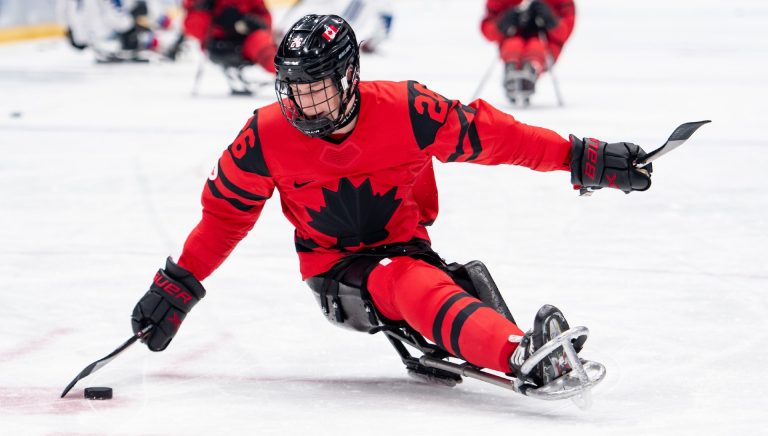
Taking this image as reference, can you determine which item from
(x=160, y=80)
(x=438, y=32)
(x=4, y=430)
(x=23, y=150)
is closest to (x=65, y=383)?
(x=4, y=430)

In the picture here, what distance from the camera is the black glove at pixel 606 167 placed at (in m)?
2.75

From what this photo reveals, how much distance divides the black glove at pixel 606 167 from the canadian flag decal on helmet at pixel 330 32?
1.94ft

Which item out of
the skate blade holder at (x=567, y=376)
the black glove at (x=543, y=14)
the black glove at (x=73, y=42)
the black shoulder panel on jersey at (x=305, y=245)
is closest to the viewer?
the skate blade holder at (x=567, y=376)

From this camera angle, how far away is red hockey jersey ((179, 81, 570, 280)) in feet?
8.94

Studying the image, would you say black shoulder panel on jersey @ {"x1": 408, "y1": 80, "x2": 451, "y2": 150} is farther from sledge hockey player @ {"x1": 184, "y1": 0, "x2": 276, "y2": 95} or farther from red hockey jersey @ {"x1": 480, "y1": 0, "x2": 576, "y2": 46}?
sledge hockey player @ {"x1": 184, "y1": 0, "x2": 276, "y2": 95}

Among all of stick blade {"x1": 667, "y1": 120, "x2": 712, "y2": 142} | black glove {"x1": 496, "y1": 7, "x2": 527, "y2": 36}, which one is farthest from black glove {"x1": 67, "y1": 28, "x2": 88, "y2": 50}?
stick blade {"x1": 667, "y1": 120, "x2": 712, "y2": 142}

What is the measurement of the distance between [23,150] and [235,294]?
290cm

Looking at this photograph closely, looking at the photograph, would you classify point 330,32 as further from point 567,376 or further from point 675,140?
point 567,376

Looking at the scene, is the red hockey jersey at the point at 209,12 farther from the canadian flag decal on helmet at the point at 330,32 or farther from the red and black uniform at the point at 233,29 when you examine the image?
the canadian flag decal on helmet at the point at 330,32

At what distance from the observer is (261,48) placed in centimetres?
861

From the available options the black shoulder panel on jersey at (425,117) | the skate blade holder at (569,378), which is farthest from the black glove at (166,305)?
the skate blade holder at (569,378)

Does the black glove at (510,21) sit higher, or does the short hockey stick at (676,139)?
the short hockey stick at (676,139)

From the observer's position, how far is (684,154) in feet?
19.6

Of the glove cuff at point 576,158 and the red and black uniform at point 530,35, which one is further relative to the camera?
the red and black uniform at point 530,35
